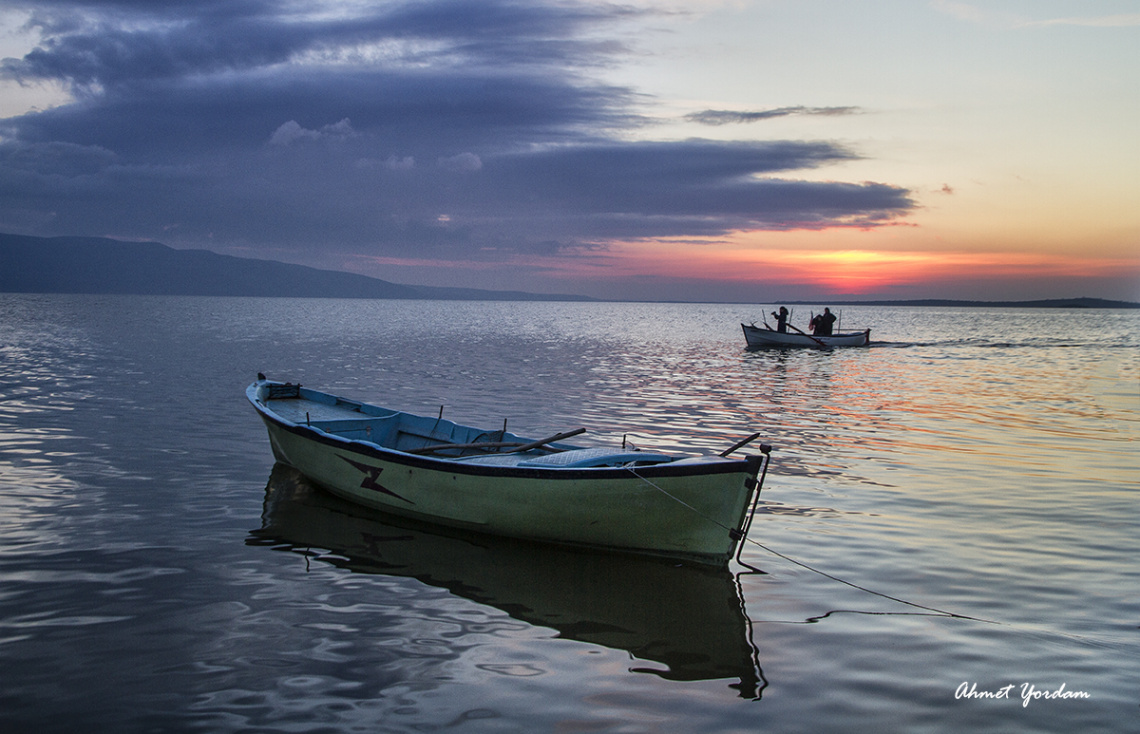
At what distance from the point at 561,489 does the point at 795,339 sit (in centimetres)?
4537

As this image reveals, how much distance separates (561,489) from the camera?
9.66 metres

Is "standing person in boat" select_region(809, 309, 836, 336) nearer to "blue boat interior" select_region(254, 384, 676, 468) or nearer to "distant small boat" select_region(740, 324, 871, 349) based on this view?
"distant small boat" select_region(740, 324, 871, 349)

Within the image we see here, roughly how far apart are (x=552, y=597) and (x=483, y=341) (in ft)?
165

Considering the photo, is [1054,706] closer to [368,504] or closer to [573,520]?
[573,520]

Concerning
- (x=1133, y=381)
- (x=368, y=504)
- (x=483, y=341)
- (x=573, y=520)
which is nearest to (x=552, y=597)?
(x=573, y=520)

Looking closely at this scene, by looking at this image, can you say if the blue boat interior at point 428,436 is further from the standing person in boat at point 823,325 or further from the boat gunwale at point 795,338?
the standing person in boat at point 823,325

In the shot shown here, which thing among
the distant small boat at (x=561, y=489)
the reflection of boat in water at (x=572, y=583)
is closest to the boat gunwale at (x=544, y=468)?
the distant small boat at (x=561, y=489)

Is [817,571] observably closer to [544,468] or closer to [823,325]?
[544,468]

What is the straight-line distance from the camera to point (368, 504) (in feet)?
39.5

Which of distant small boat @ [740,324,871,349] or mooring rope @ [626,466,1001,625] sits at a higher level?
distant small boat @ [740,324,871,349]

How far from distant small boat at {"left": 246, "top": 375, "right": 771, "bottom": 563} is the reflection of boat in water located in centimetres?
24

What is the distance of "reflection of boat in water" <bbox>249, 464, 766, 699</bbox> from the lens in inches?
289

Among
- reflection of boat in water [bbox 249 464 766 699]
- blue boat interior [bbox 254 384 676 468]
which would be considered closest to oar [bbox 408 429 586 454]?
blue boat interior [bbox 254 384 676 468]

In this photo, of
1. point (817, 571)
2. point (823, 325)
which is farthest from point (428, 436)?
point (823, 325)
